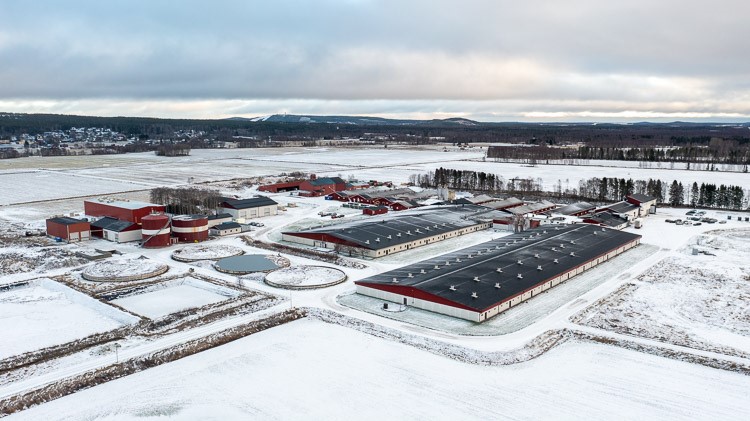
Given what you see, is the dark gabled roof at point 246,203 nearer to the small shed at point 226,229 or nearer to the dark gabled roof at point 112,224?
the small shed at point 226,229

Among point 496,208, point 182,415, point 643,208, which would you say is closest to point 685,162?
point 643,208

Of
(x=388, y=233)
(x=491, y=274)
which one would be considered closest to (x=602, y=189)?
(x=388, y=233)

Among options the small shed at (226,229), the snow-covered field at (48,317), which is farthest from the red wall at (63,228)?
the snow-covered field at (48,317)

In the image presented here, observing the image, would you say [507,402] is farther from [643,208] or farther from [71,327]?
[643,208]

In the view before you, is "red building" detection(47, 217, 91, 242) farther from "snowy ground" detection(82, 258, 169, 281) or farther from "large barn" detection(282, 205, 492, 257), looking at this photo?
"large barn" detection(282, 205, 492, 257)

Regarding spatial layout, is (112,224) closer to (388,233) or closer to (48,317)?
(48,317)
